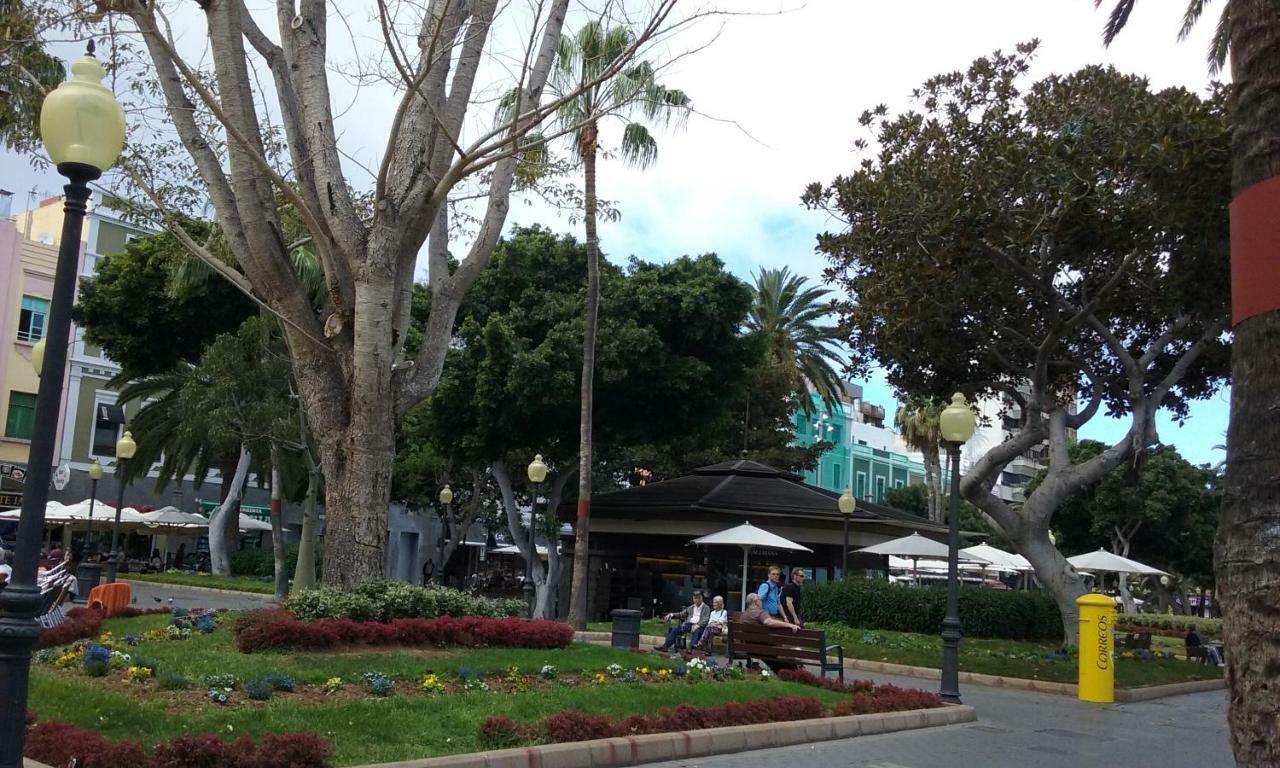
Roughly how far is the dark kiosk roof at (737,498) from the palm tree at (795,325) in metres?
11.9

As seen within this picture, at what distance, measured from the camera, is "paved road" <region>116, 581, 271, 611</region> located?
1074 inches

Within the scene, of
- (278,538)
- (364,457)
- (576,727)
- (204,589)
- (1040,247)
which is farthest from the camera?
(204,589)

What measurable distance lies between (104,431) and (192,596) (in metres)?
17.1

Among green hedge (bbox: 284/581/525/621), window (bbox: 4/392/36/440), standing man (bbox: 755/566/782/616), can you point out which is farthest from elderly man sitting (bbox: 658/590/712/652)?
window (bbox: 4/392/36/440)

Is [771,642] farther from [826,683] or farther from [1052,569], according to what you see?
[1052,569]

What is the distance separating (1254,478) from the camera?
386 cm

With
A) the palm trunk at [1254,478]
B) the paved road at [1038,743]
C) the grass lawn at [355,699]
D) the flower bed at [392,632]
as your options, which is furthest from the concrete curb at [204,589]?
the palm trunk at [1254,478]

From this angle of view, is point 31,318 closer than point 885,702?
No

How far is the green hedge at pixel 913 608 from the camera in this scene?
87.3ft

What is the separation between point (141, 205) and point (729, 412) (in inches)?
857

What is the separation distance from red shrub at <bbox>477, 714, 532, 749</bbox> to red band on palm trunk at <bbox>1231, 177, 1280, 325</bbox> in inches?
255

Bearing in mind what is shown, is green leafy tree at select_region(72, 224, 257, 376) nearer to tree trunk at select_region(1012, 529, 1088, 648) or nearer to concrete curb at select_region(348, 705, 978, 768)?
tree trunk at select_region(1012, 529, 1088, 648)

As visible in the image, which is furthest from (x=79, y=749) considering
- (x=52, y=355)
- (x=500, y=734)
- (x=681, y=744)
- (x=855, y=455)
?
(x=855, y=455)

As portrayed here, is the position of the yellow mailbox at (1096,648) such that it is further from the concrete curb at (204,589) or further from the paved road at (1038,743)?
the concrete curb at (204,589)
